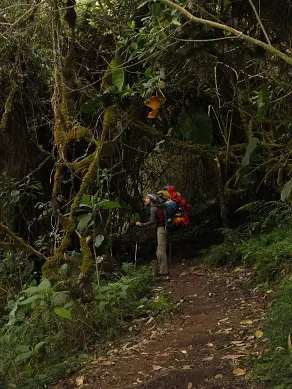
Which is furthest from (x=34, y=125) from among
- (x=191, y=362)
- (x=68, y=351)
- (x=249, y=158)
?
(x=249, y=158)

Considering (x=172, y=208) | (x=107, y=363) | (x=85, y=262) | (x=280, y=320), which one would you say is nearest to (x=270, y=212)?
(x=172, y=208)

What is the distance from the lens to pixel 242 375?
393cm

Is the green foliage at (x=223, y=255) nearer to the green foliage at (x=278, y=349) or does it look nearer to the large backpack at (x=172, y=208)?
the large backpack at (x=172, y=208)

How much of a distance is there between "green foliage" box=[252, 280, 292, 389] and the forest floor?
0.09 metres

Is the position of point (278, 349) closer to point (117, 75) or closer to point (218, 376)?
point (218, 376)

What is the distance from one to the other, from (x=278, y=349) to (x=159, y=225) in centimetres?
439

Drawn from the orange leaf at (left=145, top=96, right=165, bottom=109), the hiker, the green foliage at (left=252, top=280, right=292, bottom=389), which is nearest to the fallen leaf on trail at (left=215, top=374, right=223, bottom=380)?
the green foliage at (left=252, top=280, right=292, bottom=389)

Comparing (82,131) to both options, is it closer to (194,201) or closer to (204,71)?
(204,71)

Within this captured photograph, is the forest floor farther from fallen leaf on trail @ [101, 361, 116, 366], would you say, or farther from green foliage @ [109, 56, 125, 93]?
green foliage @ [109, 56, 125, 93]

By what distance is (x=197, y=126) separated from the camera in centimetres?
402

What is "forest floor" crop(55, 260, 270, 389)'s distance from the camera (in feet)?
13.5

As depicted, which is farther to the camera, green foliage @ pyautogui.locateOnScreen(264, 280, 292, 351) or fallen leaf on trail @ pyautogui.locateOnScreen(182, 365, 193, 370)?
fallen leaf on trail @ pyautogui.locateOnScreen(182, 365, 193, 370)

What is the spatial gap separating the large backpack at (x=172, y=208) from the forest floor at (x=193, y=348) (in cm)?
187

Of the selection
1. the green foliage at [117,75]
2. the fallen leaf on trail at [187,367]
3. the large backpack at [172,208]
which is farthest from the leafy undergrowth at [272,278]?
the green foliage at [117,75]
